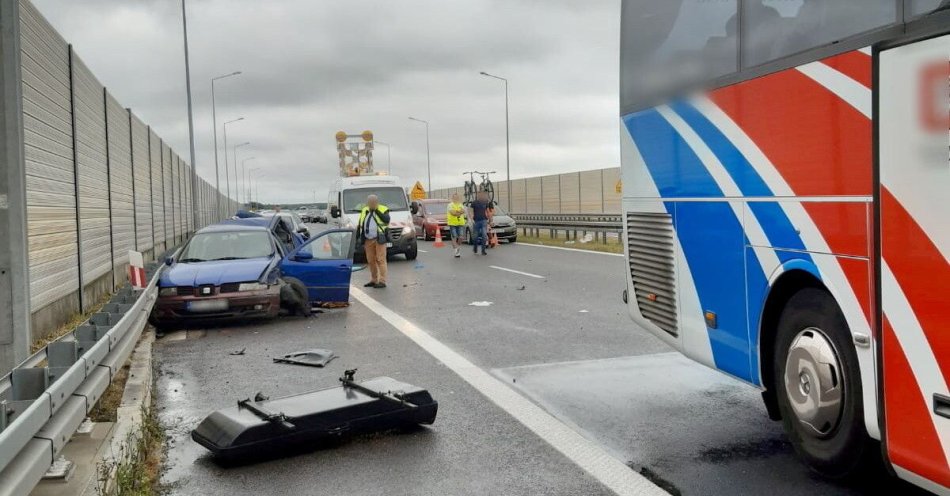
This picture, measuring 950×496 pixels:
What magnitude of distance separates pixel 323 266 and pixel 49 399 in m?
8.08

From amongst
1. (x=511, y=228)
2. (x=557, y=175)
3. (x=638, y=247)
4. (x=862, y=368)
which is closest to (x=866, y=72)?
(x=862, y=368)

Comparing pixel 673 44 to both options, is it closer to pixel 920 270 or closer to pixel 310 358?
pixel 920 270

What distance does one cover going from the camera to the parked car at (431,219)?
107ft

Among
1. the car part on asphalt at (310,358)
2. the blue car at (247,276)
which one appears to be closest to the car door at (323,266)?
the blue car at (247,276)

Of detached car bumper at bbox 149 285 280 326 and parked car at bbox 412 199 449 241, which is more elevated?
parked car at bbox 412 199 449 241

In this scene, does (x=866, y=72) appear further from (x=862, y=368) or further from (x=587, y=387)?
(x=587, y=387)

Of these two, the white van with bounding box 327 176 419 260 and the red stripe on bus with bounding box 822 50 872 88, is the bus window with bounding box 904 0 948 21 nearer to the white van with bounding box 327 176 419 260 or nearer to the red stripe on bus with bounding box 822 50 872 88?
the red stripe on bus with bounding box 822 50 872 88

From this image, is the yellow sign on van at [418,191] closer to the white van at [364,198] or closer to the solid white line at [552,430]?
the white van at [364,198]

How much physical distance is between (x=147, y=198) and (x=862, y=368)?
2114cm

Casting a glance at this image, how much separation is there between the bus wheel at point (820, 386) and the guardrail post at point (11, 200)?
5783 millimetres

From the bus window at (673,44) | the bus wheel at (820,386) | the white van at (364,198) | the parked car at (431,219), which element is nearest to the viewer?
the bus wheel at (820,386)

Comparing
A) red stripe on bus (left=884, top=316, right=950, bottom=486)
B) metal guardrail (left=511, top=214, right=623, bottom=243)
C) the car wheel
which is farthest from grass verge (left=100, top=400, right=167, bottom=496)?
metal guardrail (left=511, top=214, right=623, bottom=243)

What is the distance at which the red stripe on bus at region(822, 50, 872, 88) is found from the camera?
3.79 metres

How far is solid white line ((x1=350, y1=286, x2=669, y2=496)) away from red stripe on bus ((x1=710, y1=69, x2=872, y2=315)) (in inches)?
63.5
